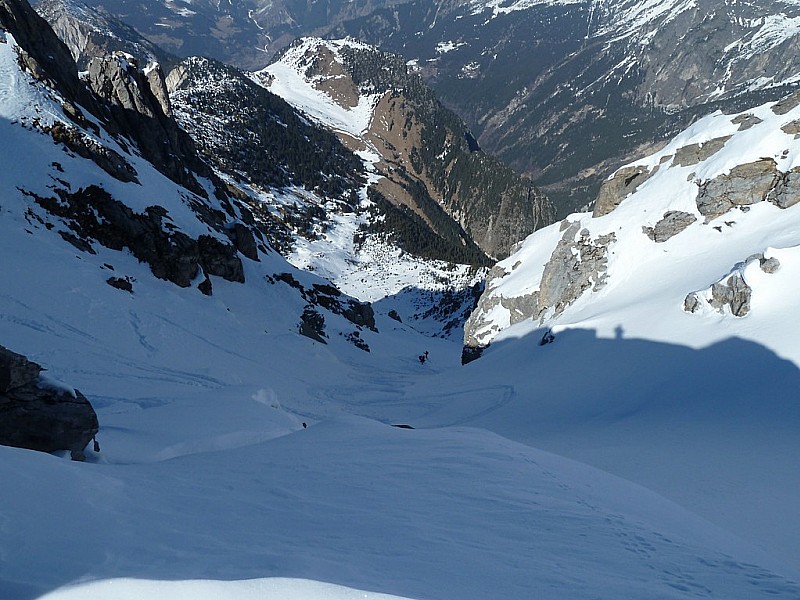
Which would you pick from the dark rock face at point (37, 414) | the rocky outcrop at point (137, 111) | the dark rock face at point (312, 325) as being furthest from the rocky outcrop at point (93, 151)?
the dark rock face at point (37, 414)

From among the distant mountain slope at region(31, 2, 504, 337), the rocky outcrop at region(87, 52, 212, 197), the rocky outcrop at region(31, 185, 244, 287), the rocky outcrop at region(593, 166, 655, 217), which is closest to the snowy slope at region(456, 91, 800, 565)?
the rocky outcrop at region(593, 166, 655, 217)

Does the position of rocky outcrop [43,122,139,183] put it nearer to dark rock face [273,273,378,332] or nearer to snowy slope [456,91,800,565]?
dark rock face [273,273,378,332]

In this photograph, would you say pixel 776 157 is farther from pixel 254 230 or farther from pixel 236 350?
pixel 254 230

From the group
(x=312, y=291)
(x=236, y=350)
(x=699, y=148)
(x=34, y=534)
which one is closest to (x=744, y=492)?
(x=34, y=534)

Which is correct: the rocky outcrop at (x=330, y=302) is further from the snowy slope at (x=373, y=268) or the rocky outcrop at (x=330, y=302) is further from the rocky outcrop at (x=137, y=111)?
the snowy slope at (x=373, y=268)

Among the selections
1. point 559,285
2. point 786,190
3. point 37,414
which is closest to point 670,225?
point 786,190

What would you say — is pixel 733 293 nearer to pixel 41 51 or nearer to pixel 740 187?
pixel 740 187

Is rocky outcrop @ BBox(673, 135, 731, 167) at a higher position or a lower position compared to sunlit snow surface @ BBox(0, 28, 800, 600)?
higher
